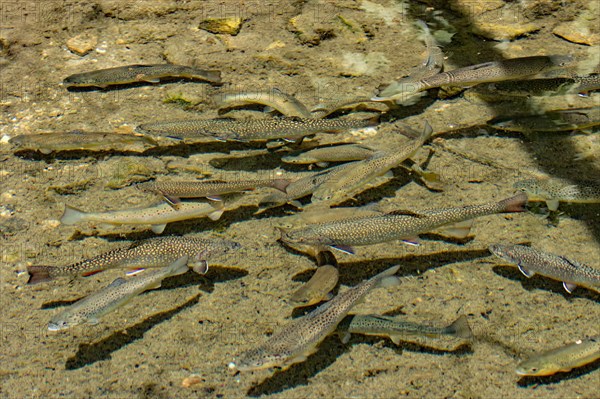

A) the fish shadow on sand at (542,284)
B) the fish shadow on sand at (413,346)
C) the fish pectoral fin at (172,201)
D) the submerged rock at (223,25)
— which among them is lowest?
the fish shadow on sand at (413,346)

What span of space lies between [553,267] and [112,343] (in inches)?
119

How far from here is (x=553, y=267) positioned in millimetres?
4195

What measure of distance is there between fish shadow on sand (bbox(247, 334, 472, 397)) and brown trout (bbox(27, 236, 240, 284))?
0.95 meters

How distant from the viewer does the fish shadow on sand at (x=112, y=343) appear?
154 inches

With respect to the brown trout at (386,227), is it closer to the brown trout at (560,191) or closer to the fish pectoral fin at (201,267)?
the brown trout at (560,191)

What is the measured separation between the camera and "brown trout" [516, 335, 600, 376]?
11.9 feet

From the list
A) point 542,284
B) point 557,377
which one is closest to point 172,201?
point 542,284

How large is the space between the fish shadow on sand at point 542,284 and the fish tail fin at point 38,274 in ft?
10.3

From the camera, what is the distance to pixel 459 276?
14.5 feet

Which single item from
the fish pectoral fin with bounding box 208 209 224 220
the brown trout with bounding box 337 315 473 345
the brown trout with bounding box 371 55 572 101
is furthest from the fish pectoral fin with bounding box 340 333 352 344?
the brown trout with bounding box 371 55 572 101

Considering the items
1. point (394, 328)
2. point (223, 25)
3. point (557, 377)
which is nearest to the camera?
point (557, 377)

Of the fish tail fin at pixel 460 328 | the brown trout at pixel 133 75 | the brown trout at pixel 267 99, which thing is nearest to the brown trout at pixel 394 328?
the fish tail fin at pixel 460 328

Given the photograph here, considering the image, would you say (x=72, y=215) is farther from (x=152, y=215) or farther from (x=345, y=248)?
(x=345, y=248)

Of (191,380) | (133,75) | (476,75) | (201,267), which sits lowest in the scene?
(191,380)
